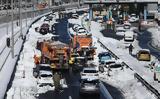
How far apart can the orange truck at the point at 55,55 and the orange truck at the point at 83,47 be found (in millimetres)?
6238

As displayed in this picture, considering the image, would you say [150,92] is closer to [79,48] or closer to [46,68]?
[46,68]

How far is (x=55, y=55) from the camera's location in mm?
57500

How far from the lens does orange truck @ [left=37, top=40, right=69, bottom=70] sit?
183 feet

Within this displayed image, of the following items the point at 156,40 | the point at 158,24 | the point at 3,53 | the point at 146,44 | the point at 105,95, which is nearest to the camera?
Result: the point at 105,95

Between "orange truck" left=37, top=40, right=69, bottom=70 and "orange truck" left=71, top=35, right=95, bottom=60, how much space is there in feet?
20.5

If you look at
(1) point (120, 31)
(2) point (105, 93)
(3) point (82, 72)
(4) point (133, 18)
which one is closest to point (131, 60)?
(3) point (82, 72)

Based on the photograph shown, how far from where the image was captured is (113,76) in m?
52.2

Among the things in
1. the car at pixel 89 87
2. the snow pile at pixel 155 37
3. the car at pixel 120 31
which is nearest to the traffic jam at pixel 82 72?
the car at pixel 89 87

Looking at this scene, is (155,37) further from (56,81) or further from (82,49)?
(56,81)

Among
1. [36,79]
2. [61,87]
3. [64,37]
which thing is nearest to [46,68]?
[36,79]

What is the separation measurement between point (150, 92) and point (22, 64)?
21511 mm

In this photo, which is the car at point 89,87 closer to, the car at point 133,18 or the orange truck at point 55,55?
the orange truck at point 55,55

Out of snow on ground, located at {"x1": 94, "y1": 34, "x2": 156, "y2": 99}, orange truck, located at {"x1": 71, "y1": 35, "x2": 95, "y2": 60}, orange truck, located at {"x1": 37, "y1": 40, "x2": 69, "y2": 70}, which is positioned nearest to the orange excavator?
orange truck, located at {"x1": 37, "y1": 40, "x2": 69, "y2": 70}

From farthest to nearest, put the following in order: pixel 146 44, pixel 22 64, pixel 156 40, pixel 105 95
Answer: pixel 156 40, pixel 146 44, pixel 22 64, pixel 105 95
